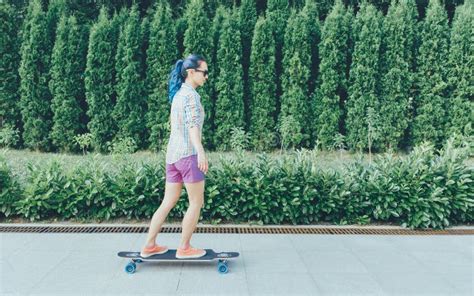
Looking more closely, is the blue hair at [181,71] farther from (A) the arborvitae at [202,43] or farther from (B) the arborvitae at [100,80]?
(B) the arborvitae at [100,80]

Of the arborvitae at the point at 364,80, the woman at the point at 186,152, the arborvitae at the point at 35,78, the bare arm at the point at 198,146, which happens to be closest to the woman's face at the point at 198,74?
the woman at the point at 186,152

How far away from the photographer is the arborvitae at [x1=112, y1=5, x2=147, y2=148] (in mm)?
9977

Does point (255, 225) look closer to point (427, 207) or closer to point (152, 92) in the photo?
point (427, 207)

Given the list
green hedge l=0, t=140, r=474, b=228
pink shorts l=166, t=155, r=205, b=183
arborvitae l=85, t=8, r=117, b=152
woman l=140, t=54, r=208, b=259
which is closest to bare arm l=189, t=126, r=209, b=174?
woman l=140, t=54, r=208, b=259

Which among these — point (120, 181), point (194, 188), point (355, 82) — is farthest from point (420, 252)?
point (355, 82)

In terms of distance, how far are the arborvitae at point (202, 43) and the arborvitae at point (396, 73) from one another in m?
3.79

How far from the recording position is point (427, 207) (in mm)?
5504

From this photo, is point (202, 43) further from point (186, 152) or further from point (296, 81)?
point (186, 152)

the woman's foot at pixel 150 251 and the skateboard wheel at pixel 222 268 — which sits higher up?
the woman's foot at pixel 150 251

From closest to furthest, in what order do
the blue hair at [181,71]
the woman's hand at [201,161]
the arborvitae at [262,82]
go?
the woman's hand at [201,161] < the blue hair at [181,71] < the arborvitae at [262,82]

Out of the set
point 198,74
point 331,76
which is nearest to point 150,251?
point 198,74

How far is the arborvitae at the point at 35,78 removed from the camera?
998 centimetres

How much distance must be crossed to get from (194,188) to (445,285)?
2.27 metres

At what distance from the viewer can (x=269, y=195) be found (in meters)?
5.57
